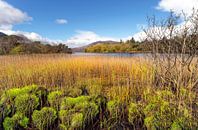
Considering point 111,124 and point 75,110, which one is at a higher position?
point 75,110

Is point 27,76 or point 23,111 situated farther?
point 27,76

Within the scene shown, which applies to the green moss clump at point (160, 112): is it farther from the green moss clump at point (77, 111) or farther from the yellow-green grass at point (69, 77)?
the green moss clump at point (77, 111)

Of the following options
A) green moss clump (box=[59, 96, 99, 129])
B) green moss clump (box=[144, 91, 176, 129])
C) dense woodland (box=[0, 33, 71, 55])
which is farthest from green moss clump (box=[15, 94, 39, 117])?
dense woodland (box=[0, 33, 71, 55])

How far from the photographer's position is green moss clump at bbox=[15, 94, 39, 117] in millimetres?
3957

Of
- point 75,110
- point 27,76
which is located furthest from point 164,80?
point 27,76

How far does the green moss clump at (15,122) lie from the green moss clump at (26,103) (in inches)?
6.4

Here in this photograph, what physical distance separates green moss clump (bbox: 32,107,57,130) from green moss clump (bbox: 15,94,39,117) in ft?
0.77

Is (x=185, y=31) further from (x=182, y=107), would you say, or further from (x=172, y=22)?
(x=182, y=107)

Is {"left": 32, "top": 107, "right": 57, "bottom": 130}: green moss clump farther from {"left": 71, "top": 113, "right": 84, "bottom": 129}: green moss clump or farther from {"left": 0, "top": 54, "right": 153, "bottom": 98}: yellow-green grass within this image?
{"left": 0, "top": 54, "right": 153, "bottom": 98}: yellow-green grass

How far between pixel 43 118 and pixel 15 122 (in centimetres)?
49

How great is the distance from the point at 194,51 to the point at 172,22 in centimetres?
87

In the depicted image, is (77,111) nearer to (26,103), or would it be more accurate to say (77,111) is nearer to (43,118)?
(43,118)

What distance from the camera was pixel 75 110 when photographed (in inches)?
150

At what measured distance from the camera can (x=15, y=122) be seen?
3.72 meters
